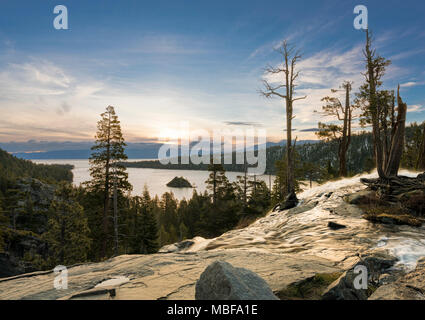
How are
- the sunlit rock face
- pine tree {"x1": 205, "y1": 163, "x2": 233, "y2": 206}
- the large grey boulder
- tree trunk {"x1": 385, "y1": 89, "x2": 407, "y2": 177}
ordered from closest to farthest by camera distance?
the large grey boulder
the sunlit rock face
tree trunk {"x1": 385, "y1": 89, "x2": 407, "y2": 177}
pine tree {"x1": 205, "y1": 163, "x2": 233, "y2": 206}

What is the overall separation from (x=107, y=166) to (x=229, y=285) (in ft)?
68.4

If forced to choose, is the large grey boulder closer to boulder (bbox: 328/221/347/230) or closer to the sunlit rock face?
the sunlit rock face

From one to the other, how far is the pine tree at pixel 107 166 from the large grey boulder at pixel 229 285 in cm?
1944

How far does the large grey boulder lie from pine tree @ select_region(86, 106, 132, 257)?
1944 centimetres

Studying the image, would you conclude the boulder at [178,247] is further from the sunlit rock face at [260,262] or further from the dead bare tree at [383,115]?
the dead bare tree at [383,115]

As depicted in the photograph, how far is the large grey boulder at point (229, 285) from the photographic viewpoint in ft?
9.23

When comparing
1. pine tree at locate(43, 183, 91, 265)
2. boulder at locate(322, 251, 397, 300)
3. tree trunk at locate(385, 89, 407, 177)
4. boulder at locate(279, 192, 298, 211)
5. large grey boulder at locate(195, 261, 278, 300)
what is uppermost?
tree trunk at locate(385, 89, 407, 177)

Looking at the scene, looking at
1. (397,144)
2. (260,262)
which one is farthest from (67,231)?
(397,144)

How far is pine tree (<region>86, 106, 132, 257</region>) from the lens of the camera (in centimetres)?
2102

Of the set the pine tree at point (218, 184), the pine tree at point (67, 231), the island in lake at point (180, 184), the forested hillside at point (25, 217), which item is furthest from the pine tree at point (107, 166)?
the island in lake at point (180, 184)

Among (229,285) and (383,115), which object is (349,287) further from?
(383,115)

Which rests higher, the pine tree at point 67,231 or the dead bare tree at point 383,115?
the dead bare tree at point 383,115

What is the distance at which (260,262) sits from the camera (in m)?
5.74

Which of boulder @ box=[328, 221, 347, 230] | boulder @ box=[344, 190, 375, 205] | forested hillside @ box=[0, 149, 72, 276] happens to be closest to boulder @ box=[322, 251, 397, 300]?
boulder @ box=[328, 221, 347, 230]
